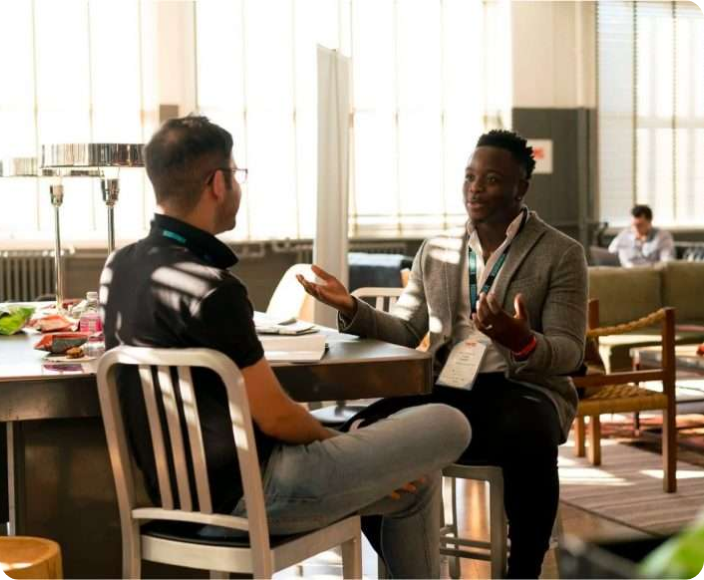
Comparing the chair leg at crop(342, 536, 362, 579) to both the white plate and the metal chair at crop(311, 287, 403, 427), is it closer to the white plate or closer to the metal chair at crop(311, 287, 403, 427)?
the white plate

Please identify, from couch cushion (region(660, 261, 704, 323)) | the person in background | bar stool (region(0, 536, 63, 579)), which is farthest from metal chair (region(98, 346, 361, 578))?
the person in background

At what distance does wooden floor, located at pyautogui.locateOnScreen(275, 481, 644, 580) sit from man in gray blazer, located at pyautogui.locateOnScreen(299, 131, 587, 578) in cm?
30

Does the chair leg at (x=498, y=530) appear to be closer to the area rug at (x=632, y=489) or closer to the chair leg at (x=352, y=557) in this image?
the chair leg at (x=352, y=557)

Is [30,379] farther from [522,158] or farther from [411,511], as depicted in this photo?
[522,158]

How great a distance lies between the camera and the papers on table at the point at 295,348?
2.58 metres

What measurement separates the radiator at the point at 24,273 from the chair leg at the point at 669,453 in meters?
5.62

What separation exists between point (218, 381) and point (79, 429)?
732 mm

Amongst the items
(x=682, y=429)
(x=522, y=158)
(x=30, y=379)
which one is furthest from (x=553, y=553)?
(x=682, y=429)

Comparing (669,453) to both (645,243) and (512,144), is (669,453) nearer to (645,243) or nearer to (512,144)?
(512,144)

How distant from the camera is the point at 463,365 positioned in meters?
3.10

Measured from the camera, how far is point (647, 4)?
11.1 meters

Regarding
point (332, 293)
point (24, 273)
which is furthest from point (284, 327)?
point (24, 273)

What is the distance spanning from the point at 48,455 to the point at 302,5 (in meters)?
7.60

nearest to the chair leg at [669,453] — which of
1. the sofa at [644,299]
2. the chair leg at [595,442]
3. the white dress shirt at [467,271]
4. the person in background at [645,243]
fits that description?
the chair leg at [595,442]
